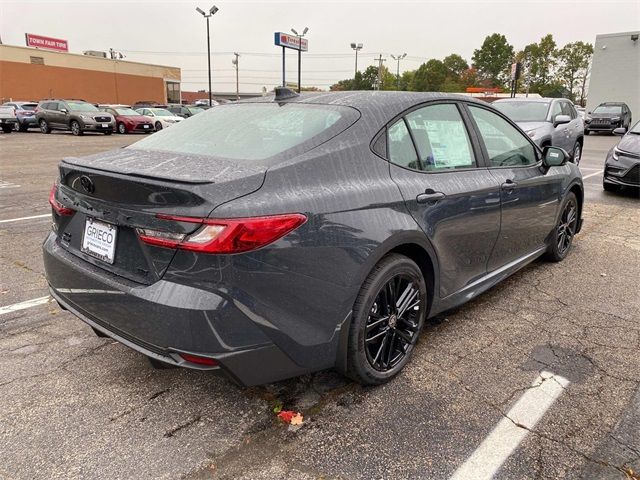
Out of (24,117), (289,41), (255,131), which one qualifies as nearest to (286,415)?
(255,131)

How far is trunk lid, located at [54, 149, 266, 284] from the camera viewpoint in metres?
1.97

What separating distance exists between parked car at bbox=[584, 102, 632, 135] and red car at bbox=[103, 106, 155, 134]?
23.2 metres

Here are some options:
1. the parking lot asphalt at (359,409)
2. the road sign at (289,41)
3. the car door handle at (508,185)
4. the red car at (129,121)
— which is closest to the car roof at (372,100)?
the car door handle at (508,185)

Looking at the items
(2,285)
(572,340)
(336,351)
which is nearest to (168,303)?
(336,351)

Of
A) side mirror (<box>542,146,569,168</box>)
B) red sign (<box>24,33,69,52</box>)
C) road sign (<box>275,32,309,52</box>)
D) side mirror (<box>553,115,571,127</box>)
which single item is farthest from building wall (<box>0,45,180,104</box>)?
side mirror (<box>542,146,569,168</box>)

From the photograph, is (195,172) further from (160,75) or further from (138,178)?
(160,75)

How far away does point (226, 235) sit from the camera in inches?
75.1

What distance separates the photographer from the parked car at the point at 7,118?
2447 cm

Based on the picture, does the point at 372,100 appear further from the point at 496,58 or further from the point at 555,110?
the point at 496,58

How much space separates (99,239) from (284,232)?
954 mm

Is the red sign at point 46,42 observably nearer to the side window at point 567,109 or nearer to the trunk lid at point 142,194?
the side window at point 567,109

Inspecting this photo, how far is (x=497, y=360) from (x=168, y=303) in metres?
2.04

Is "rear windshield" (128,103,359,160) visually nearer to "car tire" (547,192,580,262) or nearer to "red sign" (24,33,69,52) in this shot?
"car tire" (547,192,580,262)

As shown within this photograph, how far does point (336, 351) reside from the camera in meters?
2.35
